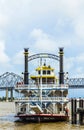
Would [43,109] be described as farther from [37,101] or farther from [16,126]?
[16,126]

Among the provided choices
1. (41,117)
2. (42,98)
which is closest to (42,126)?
(41,117)

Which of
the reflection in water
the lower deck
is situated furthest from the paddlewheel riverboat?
the reflection in water

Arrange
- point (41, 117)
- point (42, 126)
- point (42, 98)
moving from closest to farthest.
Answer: point (42, 126) → point (41, 117) → point (42, 98)

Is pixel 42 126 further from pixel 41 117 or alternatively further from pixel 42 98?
pixel 42 98

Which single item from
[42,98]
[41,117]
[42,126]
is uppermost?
[42,98]

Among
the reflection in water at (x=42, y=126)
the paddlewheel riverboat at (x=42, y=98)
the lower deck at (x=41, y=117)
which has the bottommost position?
the reflection in water at (x=42, y=126)

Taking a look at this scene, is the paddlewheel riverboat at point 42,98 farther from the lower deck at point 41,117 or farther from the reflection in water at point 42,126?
the reflection in water at point 42,126

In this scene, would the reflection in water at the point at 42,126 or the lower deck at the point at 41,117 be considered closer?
the reflection in water at the point at 42,126

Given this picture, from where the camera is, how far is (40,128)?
147ft

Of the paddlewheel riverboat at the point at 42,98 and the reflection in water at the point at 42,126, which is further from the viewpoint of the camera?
the paddlewheel riverboat at the point at 42,98

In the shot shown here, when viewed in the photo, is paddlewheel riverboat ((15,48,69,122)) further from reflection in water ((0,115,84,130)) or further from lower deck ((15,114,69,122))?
reflection in water ((0,115,84,130))

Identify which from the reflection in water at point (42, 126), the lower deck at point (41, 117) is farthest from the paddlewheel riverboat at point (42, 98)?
the reflection in water at point (42, 126)

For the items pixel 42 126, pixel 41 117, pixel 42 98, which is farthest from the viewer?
pixel 42 98

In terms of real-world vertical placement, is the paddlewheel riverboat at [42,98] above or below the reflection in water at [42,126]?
above
